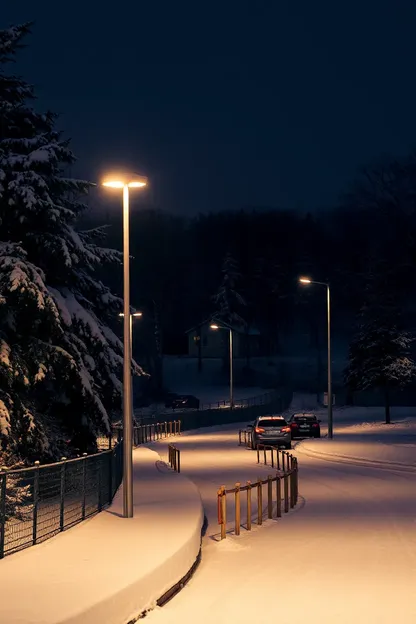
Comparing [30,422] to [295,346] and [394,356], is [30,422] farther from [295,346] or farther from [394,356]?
[295,346]

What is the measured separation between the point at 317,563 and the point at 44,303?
13.5 m

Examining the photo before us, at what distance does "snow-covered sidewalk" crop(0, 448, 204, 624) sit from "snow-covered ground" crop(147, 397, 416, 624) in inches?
15.3

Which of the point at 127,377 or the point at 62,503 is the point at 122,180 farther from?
the point at 62,503

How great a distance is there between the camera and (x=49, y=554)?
16922mm

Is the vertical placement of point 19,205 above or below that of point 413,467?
above

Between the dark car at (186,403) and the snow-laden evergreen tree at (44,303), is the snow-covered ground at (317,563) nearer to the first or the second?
the snow-laden evergreen tree at (44,303)

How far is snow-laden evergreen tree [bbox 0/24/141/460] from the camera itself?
29.3 meters

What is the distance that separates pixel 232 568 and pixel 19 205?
663 inches

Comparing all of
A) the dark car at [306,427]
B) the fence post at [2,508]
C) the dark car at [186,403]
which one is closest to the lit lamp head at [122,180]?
the fence post at [2,508]

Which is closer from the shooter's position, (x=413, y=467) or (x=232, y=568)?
(x=232, y=568)

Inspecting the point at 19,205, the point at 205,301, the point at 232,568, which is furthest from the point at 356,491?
the point at 205,301

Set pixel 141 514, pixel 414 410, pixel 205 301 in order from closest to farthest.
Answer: pixel 141 514 → pixel 414 410 → pixel 205 301

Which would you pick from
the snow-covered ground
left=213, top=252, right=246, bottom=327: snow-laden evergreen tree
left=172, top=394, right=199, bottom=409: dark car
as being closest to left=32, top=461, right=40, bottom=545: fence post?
the snow-covered ground

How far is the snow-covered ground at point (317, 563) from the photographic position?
1328 cm
